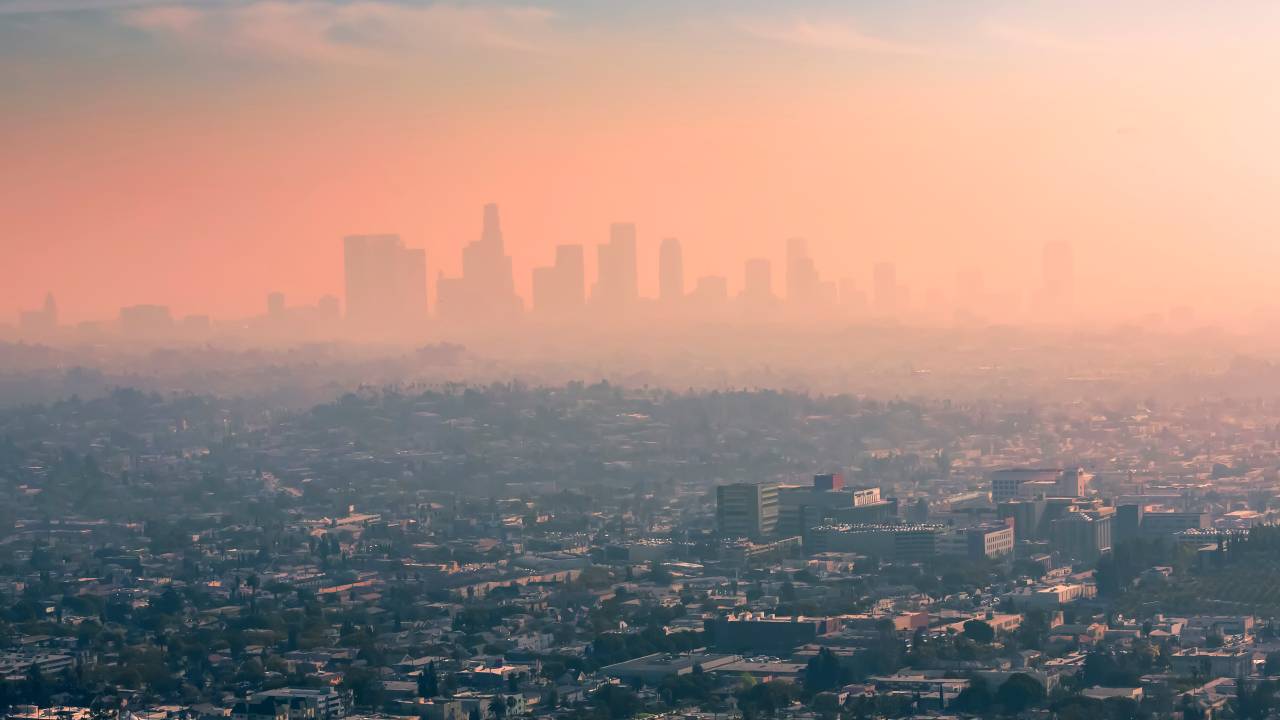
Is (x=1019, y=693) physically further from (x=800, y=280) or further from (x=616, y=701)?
(x=800, y=280)

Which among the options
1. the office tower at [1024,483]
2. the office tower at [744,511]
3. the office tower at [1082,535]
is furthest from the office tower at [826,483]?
the office tower at [1082,535]

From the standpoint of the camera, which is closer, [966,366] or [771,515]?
[771,515]

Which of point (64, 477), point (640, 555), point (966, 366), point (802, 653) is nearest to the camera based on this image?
point (802, 653)

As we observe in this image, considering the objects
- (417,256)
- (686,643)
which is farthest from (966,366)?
(686,643)

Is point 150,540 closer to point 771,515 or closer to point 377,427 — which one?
point 771,515

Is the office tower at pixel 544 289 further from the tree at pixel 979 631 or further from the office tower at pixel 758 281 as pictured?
the tree at pixel 979 631

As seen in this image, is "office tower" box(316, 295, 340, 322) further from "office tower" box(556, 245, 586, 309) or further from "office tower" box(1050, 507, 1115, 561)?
"office tower" box(1050, 507, 1115, 561)
